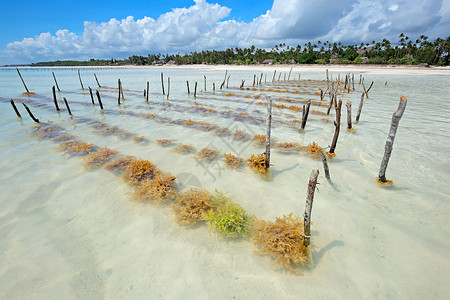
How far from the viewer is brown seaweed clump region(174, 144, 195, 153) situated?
852 centimetres

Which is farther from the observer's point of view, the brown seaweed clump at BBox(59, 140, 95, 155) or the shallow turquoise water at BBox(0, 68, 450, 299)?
the brown seaweed clump at BBox(59, 140, 95, 155)

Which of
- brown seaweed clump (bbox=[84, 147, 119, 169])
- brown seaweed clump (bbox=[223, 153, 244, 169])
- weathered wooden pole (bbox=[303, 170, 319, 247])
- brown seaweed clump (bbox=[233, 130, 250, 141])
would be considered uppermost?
weathered wooden pole (bbox=[303, 170, 319, 247])

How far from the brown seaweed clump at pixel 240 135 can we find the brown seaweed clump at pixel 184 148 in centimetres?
242

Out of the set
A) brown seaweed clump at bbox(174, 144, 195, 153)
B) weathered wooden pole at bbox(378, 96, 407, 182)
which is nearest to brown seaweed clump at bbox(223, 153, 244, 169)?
brown seaweed clump at bbox(174, 144, 195, 153)

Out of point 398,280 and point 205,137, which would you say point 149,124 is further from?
point 398,280

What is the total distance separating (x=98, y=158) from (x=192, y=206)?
4.96m

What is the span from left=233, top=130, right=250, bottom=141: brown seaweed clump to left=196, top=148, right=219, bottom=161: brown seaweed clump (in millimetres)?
1951

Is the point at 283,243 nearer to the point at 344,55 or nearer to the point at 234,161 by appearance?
the point at 234,161

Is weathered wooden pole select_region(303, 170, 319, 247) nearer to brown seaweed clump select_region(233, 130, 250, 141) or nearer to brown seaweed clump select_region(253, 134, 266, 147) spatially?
brown seaweed clump select_region(253, 134, 266, 147)

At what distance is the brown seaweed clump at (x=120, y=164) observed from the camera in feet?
23.2

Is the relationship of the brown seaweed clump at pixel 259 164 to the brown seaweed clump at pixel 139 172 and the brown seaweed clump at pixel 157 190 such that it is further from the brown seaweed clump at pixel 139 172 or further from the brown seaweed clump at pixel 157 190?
the brown seaweed clump at pixel 139 172

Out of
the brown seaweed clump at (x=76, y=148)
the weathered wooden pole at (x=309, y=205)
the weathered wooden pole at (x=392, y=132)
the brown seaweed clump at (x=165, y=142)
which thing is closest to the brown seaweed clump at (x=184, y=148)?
the brown seaweed clump at (x=165, y=142)

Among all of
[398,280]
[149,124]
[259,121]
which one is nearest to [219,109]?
[259,121]

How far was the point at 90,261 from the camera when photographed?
3883mm
